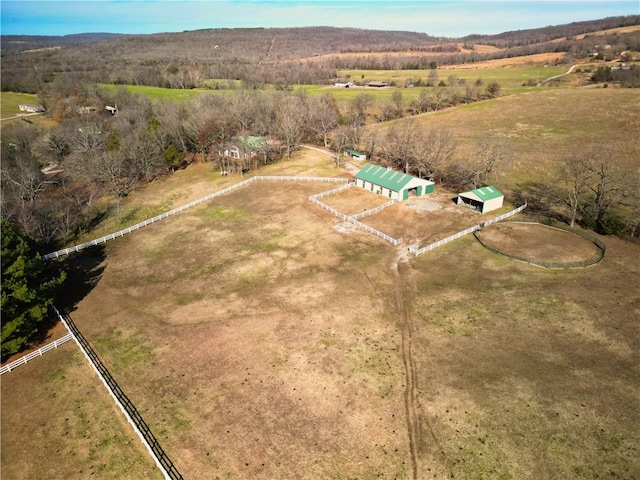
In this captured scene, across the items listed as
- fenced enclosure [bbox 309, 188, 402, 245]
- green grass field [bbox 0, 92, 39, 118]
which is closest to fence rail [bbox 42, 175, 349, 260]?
fenced enclosure [bbox 309, 188, 402, 245]

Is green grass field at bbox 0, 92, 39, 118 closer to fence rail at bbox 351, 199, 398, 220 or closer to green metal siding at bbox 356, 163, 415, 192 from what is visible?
green metal siding at bbox 356, 163, 415, 192

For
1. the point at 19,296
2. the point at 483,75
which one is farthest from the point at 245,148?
the point at 483,75

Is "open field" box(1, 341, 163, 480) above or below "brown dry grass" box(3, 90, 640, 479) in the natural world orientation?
below

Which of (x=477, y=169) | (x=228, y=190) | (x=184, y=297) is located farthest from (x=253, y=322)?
(x=477, y=169)

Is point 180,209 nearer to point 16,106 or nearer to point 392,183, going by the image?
point 392,183

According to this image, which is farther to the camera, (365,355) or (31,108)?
(31,108)
